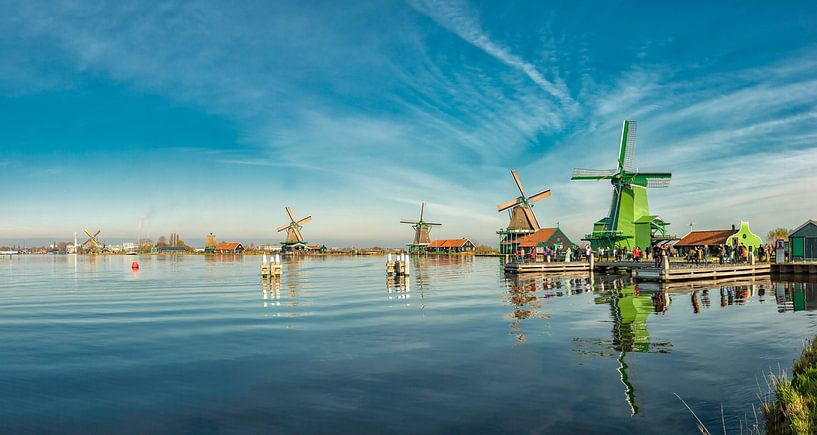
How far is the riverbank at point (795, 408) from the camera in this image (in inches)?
282

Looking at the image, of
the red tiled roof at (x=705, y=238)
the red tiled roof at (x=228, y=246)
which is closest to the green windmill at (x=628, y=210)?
the red tiled roof at (x=705, y=238)

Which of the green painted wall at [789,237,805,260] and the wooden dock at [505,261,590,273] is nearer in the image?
the green painted wall at [789,237,805,260]

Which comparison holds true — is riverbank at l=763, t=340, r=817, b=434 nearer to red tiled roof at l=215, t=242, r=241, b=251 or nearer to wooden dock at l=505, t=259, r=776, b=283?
wooden dock at l=505, t=259, r=776, b=283

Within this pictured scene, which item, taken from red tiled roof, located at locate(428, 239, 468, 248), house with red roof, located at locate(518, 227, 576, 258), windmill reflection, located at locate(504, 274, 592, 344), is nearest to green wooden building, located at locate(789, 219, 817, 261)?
windmill reflection, located at locate(504, 274, 592, 344)

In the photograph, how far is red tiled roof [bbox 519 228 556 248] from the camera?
83875 mm

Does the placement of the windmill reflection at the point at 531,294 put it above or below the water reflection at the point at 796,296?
above

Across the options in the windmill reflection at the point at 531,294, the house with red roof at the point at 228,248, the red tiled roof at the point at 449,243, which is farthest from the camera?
the house with red roof at the point at 228,248

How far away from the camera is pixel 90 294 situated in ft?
105

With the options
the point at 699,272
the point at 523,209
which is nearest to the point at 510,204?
the point at 523,209

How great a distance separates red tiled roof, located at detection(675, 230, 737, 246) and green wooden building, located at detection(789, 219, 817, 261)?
13.6 m

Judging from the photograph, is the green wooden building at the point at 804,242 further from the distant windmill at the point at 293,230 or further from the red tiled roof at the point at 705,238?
the distant windmill at the point at 293,230

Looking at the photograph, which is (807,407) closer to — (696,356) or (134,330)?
(696,356)

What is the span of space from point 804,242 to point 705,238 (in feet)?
61.7

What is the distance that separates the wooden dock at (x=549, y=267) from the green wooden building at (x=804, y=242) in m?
18.3
